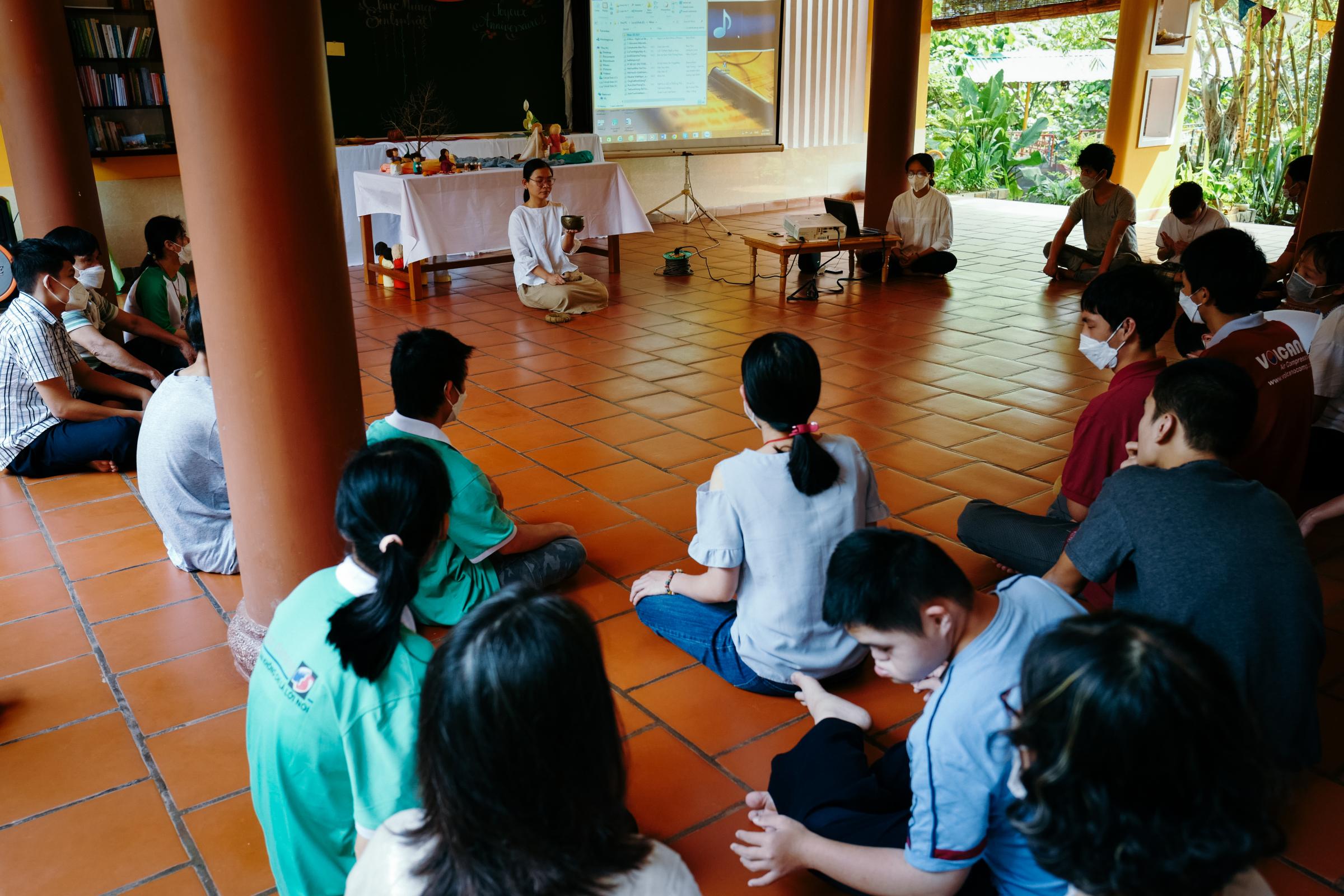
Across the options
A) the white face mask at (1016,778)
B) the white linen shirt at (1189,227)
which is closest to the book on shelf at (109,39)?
the white linen shirt at (1189,227)

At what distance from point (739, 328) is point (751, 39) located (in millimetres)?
5898

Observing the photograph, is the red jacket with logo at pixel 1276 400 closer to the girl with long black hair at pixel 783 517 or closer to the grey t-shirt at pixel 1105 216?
the girl with long black hair at pixel 783 517

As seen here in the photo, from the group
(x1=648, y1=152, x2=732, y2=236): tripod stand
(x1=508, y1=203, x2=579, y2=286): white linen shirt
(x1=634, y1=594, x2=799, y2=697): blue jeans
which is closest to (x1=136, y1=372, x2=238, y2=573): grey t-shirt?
(x1=634, y1=594, x2=799, y2=697): blue jeans

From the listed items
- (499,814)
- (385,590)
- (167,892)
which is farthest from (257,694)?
(499,814)

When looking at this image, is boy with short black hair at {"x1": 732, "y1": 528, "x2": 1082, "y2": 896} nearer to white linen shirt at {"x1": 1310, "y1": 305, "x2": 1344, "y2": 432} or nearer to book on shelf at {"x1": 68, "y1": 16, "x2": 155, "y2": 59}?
white linen shirt at {"x1": 1310, "y1": 305, "x2": 1344, "y2": 432}

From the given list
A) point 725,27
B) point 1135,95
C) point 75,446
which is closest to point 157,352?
point 75,446

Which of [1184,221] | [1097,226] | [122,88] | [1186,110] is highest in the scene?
[122,88]

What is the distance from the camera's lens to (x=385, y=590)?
1.39 m

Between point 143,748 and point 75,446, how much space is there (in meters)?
1.96

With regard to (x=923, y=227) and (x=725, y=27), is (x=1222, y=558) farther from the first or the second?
(x=725, y=27)

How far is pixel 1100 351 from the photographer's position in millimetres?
2842

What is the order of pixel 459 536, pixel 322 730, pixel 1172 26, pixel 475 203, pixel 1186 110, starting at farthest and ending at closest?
pixel 1186 110 < pixel 1172 26 < pixel 475 203 < pixel 459 536 < pixel 322 730

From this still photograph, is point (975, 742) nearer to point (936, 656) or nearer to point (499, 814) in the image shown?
point (936, 656)

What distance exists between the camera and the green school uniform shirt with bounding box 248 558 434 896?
57.3 inches
